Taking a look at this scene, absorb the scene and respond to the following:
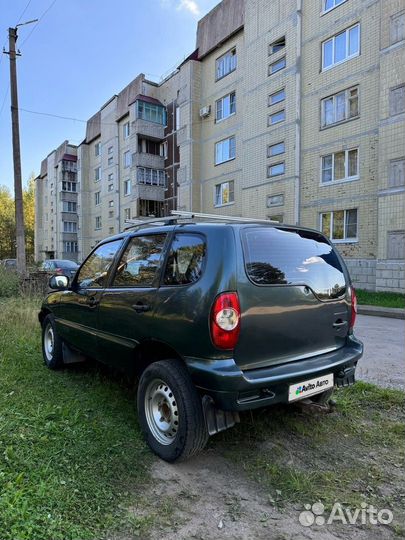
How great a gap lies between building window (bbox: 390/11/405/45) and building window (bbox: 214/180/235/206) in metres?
11.3

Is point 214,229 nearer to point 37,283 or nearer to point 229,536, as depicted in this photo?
point 229,536

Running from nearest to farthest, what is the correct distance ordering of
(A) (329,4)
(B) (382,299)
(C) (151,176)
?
Answer: (B) (382,299) → (A) (329,4) → (C) (151,176)

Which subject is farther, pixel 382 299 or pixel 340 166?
pixel 340 166

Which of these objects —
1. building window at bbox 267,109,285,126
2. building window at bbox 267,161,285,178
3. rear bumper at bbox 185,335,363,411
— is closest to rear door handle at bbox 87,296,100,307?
rear bumper at bbox 185,335,363,411

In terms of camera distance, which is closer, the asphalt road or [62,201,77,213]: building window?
the asphalt road

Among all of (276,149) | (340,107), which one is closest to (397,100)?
(340,107)

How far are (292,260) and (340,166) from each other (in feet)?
51.6

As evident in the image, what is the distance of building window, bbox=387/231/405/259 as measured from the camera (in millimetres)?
13906

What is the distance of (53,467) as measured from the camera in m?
2.68

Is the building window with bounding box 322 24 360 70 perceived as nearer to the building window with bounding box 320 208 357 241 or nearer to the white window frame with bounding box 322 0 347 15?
the white window frame with bounding box 322 0 347 15

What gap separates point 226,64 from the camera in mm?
24422

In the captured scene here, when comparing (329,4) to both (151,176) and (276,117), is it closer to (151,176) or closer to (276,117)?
(276,117)

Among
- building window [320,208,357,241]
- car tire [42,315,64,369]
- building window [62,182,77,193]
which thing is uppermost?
building window [62,182,77,193]

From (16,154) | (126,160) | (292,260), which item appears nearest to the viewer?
(292,260)
